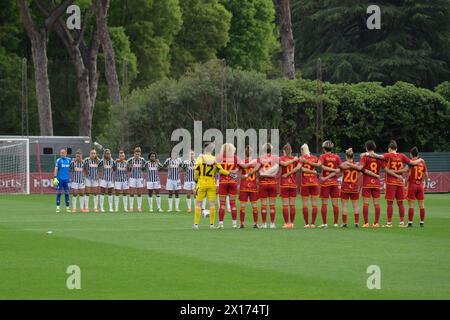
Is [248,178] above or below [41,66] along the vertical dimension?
below

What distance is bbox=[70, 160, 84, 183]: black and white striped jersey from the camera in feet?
128

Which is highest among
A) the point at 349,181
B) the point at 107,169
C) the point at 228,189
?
the point at 107,169

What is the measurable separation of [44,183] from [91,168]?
16837 mm

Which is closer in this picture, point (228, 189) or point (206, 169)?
point (206, 169)

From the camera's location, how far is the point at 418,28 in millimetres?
80062

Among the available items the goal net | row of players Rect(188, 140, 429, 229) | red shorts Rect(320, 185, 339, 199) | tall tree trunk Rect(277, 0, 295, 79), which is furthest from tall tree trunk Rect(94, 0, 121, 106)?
red shorts Rect(320, 185, 339, 199)

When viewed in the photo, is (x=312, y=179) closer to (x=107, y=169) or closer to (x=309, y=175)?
(x=309, y=175)

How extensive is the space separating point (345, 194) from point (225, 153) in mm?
3306

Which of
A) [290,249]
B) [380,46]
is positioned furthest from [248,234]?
[380,46]

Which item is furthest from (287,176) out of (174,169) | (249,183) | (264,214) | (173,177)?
(174,169)

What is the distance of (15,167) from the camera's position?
2179 inches

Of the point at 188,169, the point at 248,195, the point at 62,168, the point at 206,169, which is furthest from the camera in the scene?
the point at 188,169

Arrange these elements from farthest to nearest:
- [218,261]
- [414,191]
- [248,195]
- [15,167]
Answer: [15,167]
[414,191]
[248,195]
[218,261]

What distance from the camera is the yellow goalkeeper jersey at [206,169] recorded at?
27.5 meters
